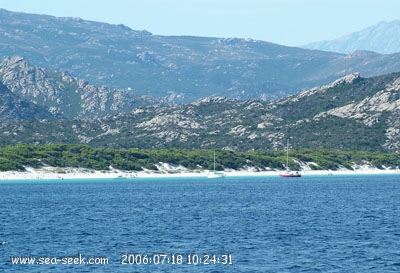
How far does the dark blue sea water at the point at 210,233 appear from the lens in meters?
69.1

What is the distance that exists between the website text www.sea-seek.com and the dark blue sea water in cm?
34

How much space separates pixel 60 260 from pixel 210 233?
74.5 ft

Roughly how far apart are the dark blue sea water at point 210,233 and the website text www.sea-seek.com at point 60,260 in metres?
0.34

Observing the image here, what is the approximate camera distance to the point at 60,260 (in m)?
71.0

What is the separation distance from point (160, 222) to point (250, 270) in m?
38.1

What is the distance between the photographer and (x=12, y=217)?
11344 centimetres

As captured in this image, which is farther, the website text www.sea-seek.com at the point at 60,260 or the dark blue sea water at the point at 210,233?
the website text www.sea-seek.com at the point at 60,260

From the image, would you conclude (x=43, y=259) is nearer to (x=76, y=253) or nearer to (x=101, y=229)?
(x=76, y=253)

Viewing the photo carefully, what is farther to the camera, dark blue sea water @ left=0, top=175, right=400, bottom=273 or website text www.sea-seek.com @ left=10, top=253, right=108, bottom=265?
website text www.sea-seek.com @ left=10, top=253, right=108, bottom=265

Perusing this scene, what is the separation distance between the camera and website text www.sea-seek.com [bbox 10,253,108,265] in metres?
69.7

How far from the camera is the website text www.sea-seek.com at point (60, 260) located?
69.7m

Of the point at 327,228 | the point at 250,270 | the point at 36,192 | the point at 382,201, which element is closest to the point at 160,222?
the point at 327,228

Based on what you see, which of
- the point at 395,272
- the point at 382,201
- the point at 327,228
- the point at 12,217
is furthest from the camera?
the point at 382,201

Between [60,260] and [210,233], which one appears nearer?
[60,260]
